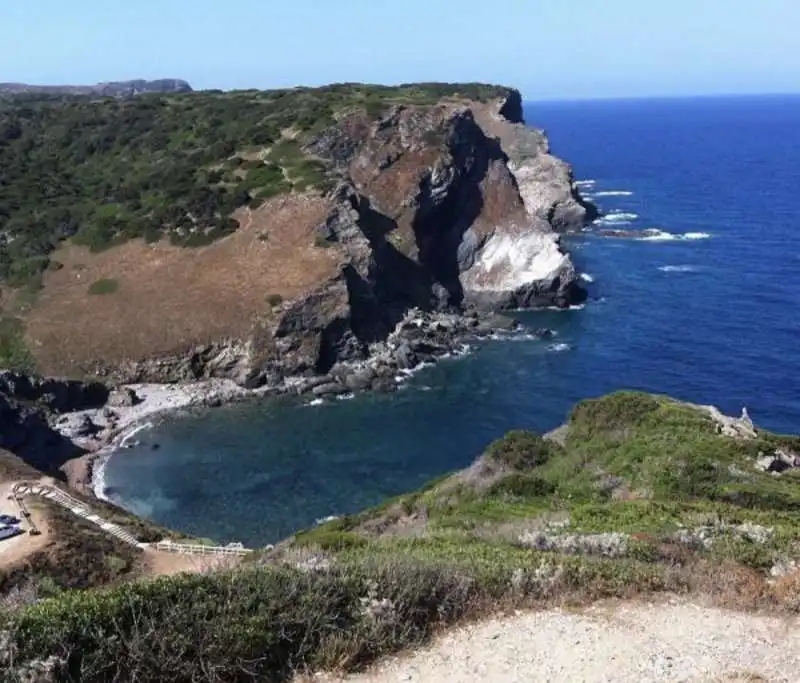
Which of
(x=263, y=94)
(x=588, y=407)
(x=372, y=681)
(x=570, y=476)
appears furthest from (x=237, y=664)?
(x=263, y=94)

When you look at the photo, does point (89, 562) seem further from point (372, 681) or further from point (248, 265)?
point (248, 265)

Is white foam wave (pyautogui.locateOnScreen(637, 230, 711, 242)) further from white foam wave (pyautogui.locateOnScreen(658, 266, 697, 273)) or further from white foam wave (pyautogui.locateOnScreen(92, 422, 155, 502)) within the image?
white foam wave (pyautogui.locateOnScreen(92, 422, 155, 502))

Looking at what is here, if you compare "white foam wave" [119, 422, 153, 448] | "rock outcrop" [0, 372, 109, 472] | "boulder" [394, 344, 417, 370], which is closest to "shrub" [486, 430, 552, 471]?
"rock outcrop" [0, 372, 109, 472]

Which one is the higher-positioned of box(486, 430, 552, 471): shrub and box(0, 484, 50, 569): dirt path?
box(486, 430, 552, 471): shrub

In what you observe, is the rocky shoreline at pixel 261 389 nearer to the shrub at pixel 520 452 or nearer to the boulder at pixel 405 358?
the boulder at pixel 405 358

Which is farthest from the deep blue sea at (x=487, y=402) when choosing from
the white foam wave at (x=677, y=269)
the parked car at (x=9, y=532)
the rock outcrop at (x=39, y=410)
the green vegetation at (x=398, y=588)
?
the green vegetation at (x=398, y=588)
